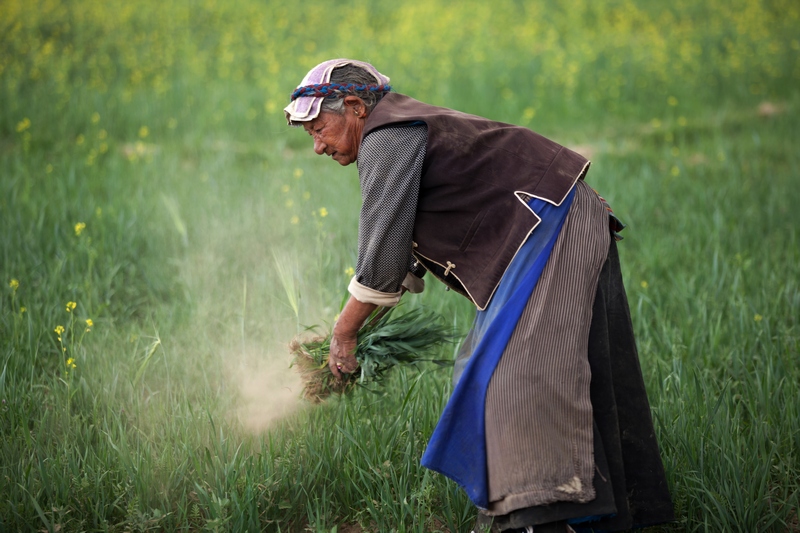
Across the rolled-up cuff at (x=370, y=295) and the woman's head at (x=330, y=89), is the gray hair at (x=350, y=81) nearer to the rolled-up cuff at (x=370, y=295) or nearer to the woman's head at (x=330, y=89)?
the woman's head at (x=330, y=89)

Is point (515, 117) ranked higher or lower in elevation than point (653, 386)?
higher

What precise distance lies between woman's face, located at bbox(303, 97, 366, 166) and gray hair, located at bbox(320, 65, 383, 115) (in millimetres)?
17

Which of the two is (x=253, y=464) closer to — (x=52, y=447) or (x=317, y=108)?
(x=52, y=447)

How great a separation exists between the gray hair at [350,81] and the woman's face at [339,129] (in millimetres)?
17

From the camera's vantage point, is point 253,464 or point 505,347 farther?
point 253,464

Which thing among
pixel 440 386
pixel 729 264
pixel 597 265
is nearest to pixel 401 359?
pixel 440 386

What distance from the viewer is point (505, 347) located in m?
1.96

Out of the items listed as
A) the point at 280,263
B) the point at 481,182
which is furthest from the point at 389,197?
the point at 280,263

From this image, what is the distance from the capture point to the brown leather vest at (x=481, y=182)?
2.04 meters

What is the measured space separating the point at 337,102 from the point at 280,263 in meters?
1.02

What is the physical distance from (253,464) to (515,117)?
578 cm

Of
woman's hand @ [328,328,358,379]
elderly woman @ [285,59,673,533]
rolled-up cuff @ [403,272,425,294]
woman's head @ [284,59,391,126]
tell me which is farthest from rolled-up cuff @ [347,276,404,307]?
woman's head @ [284,59,391,126]

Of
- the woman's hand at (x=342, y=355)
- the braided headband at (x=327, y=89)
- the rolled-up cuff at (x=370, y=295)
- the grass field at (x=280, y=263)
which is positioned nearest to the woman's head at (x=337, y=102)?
the braided headband at (x=327, y=89)

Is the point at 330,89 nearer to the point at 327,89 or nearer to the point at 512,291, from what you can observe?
the point at 327,89
